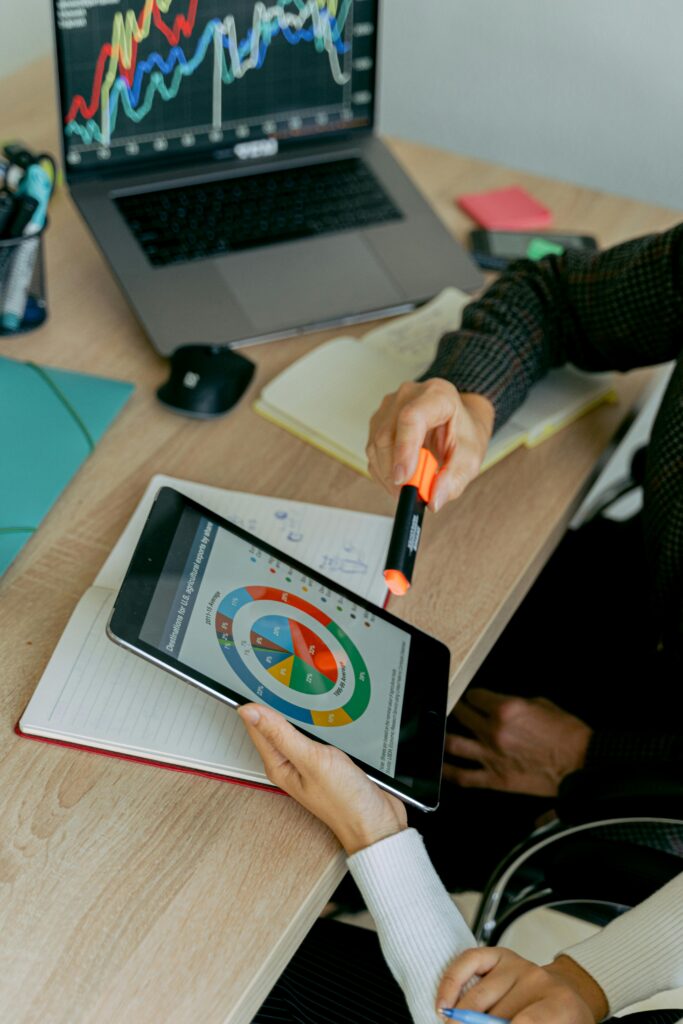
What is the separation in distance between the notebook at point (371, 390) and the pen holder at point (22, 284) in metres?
0.26

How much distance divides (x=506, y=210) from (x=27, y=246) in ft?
2.17

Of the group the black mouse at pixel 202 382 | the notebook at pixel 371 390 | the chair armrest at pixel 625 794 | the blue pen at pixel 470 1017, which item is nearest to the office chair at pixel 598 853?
the chair armrest at pixel 625 794

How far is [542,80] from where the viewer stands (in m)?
1.98

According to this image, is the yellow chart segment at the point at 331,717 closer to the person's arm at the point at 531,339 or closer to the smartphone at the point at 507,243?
the person's arm at the point at 531,339

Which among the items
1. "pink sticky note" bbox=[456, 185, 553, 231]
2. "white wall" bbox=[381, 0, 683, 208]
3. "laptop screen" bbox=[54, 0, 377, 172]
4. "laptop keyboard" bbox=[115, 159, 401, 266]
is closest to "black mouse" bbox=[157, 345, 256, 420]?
"laptop keyboard" bbox=[115, 159, 401, 266]

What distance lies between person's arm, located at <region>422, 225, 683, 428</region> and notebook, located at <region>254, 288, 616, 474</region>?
0.03 meters

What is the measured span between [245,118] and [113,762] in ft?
2.60

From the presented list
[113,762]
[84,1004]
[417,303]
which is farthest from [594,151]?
[84,1004]

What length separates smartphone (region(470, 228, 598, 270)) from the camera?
49.3 inches

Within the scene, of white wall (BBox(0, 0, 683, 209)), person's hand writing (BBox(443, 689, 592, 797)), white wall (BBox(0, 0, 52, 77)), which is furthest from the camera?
white wall (BBox(0, 0, 683, 209))

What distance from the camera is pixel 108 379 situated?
1008 mm

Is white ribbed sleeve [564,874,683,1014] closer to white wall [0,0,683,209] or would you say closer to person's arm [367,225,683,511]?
person's arm [367,225,683,511]

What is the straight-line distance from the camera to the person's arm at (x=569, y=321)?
1.00 meters

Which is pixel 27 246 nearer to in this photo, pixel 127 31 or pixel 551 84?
pixel 127 31
